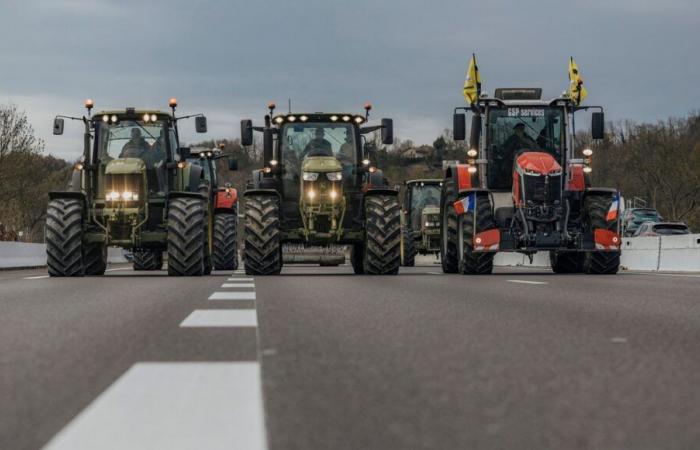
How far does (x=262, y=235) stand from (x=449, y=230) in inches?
174

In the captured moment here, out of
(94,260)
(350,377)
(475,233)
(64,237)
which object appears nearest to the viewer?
(350,377)

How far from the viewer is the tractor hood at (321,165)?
66.7 feet

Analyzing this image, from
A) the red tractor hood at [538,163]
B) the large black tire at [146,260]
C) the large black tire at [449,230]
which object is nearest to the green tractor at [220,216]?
the large black tire at [146,260]

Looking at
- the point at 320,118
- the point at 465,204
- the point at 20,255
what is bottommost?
the point at 20,255

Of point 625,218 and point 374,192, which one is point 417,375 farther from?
point 625,218

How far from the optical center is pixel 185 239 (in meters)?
18.4

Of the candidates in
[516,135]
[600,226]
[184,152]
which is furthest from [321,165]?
[600,226]

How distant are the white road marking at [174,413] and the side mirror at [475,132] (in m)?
16.8

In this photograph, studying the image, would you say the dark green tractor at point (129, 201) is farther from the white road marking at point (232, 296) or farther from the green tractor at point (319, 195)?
the white road marking at point (232, 296)

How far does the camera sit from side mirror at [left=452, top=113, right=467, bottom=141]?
64.5ft

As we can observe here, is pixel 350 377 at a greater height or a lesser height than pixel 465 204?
lesser

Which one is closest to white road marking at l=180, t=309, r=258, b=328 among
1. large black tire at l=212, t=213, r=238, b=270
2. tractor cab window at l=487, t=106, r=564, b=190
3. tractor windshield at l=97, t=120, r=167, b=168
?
tractor windshield at l=97, t=120, r=167, b=168

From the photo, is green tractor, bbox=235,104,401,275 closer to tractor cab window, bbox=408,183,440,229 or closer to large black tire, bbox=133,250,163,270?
large black tire, bbox=133,250,163,270

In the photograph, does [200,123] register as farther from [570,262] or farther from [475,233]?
[570,262]
